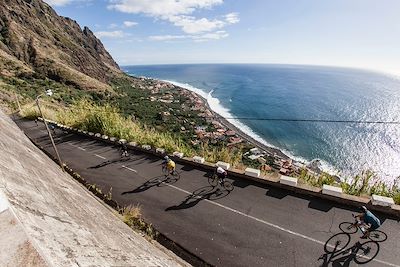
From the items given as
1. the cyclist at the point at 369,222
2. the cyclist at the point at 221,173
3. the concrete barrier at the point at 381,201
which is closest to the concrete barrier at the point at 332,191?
the concrete barrier at the point at 381,201

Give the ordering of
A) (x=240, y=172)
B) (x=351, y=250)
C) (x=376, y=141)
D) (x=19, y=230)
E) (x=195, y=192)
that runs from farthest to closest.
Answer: (x=376, y=141), (x=240, y=172), (x=195, y=192), (x=351, y=250), (x=19, y=230)

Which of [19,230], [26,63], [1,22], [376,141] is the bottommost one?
[376,141]

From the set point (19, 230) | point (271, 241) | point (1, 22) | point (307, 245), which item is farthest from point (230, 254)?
point (1, 22)

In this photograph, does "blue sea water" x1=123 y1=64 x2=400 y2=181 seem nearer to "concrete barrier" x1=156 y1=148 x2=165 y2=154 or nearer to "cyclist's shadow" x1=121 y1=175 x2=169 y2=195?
"concrete barrier" x1=156 y1=148 x2=165 y2=154

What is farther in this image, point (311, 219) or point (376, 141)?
point (376, 141)

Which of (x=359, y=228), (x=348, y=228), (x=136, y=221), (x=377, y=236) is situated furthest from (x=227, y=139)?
(x=377, y=236)

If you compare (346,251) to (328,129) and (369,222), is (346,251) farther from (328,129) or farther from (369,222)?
(328,129)

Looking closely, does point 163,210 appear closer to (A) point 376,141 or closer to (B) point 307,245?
(B) point 307,245

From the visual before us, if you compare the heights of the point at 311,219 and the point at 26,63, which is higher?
the point at 26,63
